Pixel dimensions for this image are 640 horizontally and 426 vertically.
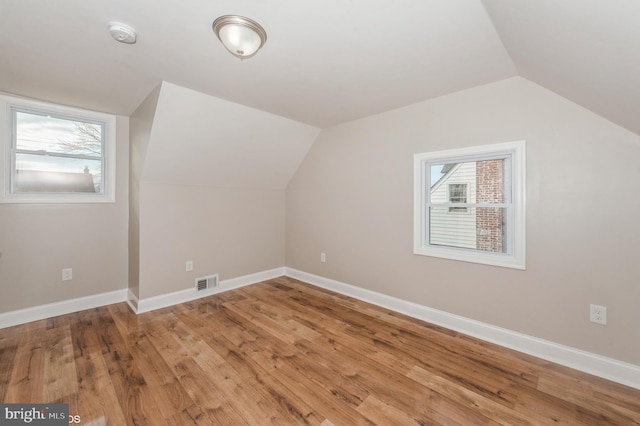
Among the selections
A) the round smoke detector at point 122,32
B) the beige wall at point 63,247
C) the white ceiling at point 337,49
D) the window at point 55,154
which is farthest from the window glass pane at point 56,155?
the round smoke detector at point 122,32

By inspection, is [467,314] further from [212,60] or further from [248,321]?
[212,60]

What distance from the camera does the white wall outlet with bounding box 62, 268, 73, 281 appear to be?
2.94 meters

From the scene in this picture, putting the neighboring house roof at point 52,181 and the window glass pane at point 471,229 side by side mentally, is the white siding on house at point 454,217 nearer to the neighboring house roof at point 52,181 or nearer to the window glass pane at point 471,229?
the window glass pane at point 471,229

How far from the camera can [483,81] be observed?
2.32 meters

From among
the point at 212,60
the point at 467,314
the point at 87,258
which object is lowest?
the point at 467,314

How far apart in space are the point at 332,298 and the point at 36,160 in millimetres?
3710

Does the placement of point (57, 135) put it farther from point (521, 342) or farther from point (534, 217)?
point (521, 342)

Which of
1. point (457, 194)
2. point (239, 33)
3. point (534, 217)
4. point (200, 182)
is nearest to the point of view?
point (239, 33)

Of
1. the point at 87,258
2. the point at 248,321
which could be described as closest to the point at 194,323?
the point at 248,321

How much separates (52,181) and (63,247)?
0.75 meters

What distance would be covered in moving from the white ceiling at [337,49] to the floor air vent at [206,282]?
2.30 m

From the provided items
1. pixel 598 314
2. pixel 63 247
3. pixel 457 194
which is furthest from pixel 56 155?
pixel 598 314

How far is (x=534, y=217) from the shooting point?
7.17 feet

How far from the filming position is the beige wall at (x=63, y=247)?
2672mm
